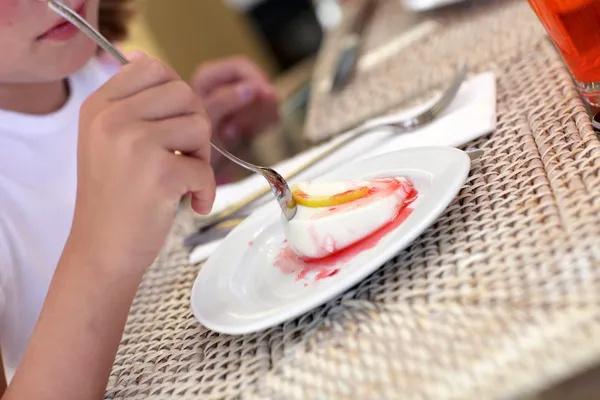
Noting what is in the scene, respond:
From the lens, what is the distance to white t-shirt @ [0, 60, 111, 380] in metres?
0.72

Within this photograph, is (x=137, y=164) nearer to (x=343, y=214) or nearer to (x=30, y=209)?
(x=343, y=214)

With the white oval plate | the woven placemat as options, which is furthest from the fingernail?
the white oval plate

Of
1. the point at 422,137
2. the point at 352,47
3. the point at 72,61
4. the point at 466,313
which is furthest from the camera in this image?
the point at 352,47

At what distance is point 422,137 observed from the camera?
575 mm

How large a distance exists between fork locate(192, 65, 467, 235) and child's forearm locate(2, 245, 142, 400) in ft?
0.47

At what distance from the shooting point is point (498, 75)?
633mm

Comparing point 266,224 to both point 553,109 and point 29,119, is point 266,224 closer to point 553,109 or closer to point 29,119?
point 553,109

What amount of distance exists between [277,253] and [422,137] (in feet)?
0.63

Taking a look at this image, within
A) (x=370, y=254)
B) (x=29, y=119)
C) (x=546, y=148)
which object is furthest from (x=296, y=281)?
(x=29, y=119)

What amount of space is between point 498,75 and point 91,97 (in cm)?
39

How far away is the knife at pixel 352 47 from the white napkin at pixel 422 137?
0.25 m

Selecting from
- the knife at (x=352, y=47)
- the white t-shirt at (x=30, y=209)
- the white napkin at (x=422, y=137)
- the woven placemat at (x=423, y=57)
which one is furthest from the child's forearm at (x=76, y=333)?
the knife at (x=352, y=47)

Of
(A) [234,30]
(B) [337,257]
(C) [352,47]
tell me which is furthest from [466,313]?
(A) [234,30]

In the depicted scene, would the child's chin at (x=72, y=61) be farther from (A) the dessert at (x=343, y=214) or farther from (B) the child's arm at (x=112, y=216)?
(A) the dessert at (x=343, y=214)
